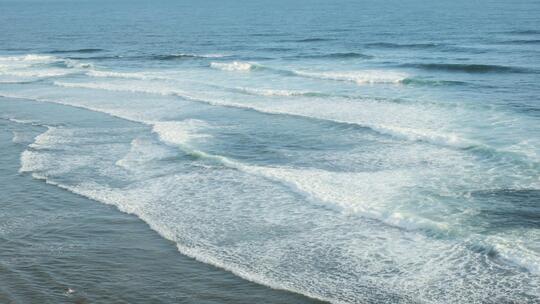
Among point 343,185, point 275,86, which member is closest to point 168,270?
point 343,185

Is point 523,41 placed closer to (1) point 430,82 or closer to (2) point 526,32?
(2) point 526,32

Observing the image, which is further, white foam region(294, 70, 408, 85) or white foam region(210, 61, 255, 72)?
white foam region(210, 61, 255, 72)

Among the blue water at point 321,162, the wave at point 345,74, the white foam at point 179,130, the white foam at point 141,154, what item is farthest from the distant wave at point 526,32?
the white foam at point 141,154

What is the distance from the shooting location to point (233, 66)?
47.1 metres

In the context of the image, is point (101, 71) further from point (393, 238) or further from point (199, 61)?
point (393, 238)

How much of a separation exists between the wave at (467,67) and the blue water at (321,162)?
0.86ft

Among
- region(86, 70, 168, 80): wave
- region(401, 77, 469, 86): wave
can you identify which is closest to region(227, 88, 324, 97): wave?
region(401, 77, 469, 86): wave

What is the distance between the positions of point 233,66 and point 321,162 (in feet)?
91.3

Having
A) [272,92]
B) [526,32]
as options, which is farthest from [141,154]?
[526,32]

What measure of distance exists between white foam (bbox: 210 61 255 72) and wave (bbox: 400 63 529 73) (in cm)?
1070

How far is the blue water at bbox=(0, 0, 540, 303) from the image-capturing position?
1277 cm

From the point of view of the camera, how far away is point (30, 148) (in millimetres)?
22781

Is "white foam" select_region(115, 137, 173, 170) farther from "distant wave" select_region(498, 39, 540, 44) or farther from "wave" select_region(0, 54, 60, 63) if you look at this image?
"distant wave" select_region(498, 39, 540, 44)

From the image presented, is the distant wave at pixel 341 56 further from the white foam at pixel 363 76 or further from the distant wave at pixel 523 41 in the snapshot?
the distant wave at pixel 523 41
